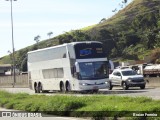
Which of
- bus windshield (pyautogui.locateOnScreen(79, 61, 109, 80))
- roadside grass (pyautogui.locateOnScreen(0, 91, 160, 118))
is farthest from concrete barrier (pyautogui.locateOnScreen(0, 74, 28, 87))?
roadside grass (pyautogui.locateOnScreen(0, 91, 160, 118))

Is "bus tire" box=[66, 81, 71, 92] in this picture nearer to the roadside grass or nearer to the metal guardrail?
the metal guardrail

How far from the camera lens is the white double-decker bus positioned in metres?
32.7

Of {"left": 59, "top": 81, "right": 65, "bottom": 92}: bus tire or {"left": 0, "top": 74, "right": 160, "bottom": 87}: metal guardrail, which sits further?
{"left": 0, "top": 74, "right": 160, "bottom": 87}: metal guardrail

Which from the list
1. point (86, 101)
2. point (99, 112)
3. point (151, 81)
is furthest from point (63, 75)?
point (99, 112)

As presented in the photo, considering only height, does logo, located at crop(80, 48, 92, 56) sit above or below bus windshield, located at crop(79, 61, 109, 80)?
above

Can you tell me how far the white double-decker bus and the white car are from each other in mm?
3085

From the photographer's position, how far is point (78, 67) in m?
32.5

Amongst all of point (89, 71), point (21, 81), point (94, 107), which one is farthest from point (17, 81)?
point (94, 107)

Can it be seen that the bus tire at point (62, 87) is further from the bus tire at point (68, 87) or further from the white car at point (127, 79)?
the white car at point (127, 79)

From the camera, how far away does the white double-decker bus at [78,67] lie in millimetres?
32656

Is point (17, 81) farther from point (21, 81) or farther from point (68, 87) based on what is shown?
point (68, 87)

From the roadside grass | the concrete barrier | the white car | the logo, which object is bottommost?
the roadside grass

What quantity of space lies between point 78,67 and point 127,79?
523 centimetres

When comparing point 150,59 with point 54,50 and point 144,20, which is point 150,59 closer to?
point 144,20
